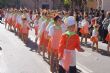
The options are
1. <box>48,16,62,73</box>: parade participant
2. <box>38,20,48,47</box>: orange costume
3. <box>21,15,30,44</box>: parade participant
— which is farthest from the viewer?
<box>21,15,30,44</box>: parade participant

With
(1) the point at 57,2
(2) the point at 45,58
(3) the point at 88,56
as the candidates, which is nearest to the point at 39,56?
(2) the point at 45,58

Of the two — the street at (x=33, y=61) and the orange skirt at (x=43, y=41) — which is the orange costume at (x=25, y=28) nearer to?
the street at (x=33, y=61)

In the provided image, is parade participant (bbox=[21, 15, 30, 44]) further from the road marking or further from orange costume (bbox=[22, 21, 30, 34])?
the road marking

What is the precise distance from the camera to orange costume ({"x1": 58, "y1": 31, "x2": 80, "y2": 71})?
30.7ft

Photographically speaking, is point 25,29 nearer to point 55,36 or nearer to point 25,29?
point 25,29

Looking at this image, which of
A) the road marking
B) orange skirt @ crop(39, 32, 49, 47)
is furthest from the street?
orange skirt @ crop(39, 32, 49, 47)

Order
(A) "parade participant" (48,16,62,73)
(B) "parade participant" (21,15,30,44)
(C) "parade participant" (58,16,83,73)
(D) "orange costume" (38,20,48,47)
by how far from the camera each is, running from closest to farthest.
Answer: (C) "parade participant" (58,16,83,73) → (A) "parade participant" (48,16,62,73) → (D) "orange costume" (38,20,48,47) → (B) "parade participant" (21,15,30,44)

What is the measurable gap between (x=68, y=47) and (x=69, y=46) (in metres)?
0.03

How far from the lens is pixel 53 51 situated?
42.1 feet

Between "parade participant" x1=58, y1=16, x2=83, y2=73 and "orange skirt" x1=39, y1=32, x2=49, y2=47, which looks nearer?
"parade participant" x1=58, y1=16, x2=83, y2=73

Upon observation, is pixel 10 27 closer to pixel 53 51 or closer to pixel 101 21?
pixel 101 21

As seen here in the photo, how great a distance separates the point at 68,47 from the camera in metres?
9.45

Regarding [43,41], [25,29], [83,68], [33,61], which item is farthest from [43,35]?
[25,29]

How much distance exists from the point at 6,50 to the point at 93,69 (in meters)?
6.72
